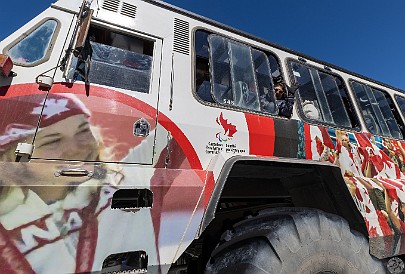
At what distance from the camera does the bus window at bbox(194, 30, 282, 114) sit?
2.48 m

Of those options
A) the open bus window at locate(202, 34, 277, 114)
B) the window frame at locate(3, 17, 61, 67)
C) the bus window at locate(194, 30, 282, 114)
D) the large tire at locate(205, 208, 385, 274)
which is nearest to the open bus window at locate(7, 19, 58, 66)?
the window frame at locate(3, 17, 61, 67)

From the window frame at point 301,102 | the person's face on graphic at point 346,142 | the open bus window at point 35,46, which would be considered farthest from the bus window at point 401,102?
the open bus window at point 35,46

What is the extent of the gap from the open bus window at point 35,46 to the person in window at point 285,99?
2.15m

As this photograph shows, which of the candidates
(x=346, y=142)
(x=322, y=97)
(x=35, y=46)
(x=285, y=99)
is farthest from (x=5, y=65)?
(x=346, y=142)

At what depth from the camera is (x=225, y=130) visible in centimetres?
233

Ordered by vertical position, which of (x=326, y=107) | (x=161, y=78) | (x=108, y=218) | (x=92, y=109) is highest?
(x=326, y=107)

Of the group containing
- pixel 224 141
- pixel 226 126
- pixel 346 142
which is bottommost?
pixel 224 141

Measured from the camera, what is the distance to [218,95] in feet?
8.09

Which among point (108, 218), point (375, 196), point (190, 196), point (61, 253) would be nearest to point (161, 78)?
point (190, 196)

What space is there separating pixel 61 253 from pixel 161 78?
1.43 meters

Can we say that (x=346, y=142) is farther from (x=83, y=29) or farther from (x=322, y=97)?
(x=83, y=29)

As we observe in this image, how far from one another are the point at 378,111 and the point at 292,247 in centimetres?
292

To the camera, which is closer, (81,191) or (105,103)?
(81,191)

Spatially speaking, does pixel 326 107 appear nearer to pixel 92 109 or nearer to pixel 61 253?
pixel 92 109
